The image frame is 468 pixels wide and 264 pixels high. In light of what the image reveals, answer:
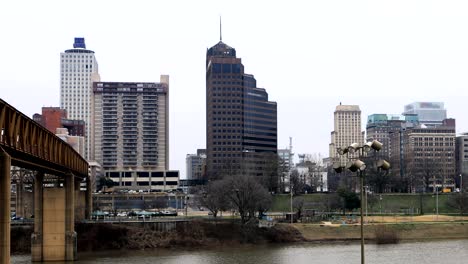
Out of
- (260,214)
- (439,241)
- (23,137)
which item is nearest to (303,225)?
(260,214)

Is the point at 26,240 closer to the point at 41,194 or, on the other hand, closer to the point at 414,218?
the point at 41,194

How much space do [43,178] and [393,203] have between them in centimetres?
9761

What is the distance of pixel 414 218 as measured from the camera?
5340 inches

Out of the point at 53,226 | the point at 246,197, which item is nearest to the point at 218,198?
the point at 246,197

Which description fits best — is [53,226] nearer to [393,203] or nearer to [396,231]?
[396,231]

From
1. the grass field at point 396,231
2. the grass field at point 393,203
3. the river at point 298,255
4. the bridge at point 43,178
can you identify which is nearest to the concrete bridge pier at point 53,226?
the bridge at point 43,178

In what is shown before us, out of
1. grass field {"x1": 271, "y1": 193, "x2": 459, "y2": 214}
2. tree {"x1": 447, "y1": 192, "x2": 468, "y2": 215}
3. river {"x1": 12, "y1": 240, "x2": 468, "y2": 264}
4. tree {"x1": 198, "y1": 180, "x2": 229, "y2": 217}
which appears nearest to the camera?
river {"x1": 12, "y1": 240, "x2": 468, "y2": 264}

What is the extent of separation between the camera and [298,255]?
91625 mm

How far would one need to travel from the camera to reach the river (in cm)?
8481

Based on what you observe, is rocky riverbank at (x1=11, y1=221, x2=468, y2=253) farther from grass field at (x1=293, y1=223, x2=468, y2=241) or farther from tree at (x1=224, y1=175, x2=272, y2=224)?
tree at (x1=224, y1=175, x2=272, y2=224)

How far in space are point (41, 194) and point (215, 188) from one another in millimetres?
50998

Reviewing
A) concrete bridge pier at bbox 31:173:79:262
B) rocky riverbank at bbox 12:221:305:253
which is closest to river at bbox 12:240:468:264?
concrete bridge pier at bbox 31:173:79:262

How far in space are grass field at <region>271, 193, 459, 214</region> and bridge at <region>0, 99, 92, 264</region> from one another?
67092 millimetres

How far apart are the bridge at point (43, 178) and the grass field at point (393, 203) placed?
67092mm
